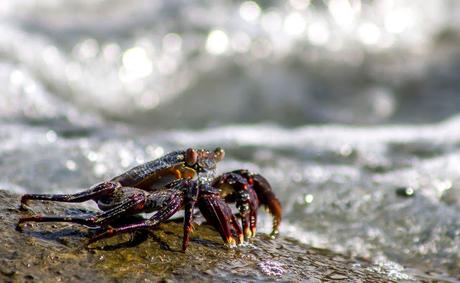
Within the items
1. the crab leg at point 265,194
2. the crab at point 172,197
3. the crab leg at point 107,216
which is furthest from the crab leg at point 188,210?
the crab leg at point 265,194

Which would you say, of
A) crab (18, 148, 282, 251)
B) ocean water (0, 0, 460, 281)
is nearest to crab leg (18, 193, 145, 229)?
crab (18, 148, 282, 251)

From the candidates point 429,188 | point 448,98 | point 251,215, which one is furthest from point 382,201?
point 448,98

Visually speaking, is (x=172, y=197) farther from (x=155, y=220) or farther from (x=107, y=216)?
(x=107, y=216)

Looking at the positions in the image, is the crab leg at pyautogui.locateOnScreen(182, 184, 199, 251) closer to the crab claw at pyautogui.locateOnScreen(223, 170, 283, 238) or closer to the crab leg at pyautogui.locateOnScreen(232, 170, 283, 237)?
the crab claw at pyautogui.locateOnScreen(223, 170, 283, 238)

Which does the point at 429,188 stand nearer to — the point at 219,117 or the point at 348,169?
the point at 348,169

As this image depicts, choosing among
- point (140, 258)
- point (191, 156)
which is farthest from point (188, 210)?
point (191, 156)

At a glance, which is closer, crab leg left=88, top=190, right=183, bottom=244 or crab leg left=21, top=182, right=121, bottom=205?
crab leg left=88, top=190, right=183, bottom=244
